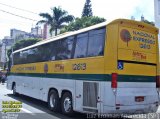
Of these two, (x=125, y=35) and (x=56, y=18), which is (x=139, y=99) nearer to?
(x=125, y=35)

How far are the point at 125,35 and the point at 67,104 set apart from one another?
3.63m

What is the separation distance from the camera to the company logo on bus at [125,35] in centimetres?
951

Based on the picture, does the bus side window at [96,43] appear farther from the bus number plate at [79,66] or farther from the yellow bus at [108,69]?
the bus number plate at [79,66]

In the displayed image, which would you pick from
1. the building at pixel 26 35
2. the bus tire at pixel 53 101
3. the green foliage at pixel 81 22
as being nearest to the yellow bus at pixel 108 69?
the bus tire at pixel 53 101

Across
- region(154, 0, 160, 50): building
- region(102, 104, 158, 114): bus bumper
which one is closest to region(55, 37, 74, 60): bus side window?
region(102, 104, 158, 114): bus bumper

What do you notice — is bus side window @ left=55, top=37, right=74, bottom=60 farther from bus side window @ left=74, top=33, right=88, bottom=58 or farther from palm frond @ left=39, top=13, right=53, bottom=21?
palm frond @ left=39, top=13, right=53, bottom=21

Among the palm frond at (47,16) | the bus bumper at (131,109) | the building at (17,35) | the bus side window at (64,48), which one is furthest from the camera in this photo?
the building at (17,35)

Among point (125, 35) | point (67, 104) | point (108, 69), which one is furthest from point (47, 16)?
point (108, 69)

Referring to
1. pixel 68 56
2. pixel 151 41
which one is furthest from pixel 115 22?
pixel 68 56

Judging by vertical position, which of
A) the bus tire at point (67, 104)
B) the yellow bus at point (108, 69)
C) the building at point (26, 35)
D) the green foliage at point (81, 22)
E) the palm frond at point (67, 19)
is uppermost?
the building at point (26, 35)

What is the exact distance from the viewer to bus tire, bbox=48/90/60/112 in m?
12.0

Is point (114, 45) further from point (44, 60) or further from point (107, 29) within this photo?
point (44, 60)

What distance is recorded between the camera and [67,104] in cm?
1114

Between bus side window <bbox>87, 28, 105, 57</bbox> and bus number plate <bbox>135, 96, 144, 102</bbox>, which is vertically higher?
bus side window <bbox>87, 28, 105, 57</bbox>
